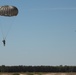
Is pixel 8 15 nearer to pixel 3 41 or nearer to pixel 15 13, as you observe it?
pixel 15 13

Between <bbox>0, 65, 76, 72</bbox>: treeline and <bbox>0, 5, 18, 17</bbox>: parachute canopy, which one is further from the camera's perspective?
<bbox>0, 65, 76, 72</bbox>: treeline

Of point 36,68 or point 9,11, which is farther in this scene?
point 36,68

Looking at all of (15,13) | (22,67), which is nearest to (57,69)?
(22,67)

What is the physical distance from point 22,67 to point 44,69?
8.70 meters

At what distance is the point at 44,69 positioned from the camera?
13588 cm

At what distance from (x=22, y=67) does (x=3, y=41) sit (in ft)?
251

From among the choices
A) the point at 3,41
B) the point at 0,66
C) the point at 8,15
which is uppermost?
the point at 8,15

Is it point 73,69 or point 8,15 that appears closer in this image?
point 8,15

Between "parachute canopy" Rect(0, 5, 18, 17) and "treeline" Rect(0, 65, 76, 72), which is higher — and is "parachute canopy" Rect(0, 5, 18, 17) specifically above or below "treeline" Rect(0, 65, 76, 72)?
above

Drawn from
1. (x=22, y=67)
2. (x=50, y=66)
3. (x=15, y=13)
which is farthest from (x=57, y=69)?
(x=15, y=13)

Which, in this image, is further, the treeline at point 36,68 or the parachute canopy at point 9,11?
the treeline at point 36,68

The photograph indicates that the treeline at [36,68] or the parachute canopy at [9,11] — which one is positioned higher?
the parachute canopy at [9,11]

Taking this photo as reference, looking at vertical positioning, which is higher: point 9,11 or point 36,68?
point 9,11

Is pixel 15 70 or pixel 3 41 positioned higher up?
pixel 3 41
